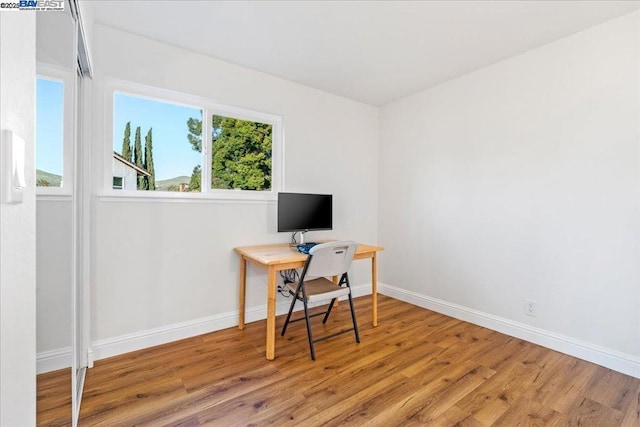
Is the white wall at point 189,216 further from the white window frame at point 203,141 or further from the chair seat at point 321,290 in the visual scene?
the chair seat at point 321,290

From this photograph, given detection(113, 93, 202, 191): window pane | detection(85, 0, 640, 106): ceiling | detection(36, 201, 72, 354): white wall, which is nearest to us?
detection(36, 201, 72, 354): white wall

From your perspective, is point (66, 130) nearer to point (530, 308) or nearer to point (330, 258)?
point (330, 258)

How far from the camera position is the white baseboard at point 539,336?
2.15 meters

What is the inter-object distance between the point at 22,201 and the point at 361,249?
8.57 feet

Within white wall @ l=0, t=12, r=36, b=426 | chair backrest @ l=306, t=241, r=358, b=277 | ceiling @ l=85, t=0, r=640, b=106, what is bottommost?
chair backrest @ l=306, t=241, r=358, b=277

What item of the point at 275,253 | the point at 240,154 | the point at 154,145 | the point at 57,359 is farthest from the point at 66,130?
the point at 240,154

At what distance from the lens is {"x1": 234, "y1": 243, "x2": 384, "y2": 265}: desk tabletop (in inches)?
92.7

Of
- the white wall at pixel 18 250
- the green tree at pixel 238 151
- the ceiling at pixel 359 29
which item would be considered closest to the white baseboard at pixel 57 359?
the white wall at pixel 18 250

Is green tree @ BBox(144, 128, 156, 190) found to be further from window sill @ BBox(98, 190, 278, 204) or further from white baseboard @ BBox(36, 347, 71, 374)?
white baseboard @ BBox(36, 347, 71, 374)

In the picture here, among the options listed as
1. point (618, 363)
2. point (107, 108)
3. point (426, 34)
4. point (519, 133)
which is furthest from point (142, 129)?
point (618, 363)

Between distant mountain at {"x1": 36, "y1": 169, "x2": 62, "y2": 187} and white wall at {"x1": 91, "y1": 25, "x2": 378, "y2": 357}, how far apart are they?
3.97 feet

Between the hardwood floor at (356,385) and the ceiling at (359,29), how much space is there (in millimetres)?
2313

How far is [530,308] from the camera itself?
2617mm

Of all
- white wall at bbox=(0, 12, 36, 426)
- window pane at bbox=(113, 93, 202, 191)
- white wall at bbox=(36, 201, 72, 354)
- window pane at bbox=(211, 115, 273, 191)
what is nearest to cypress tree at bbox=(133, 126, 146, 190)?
window pane at bbox=(113, 93, 202, 191)
